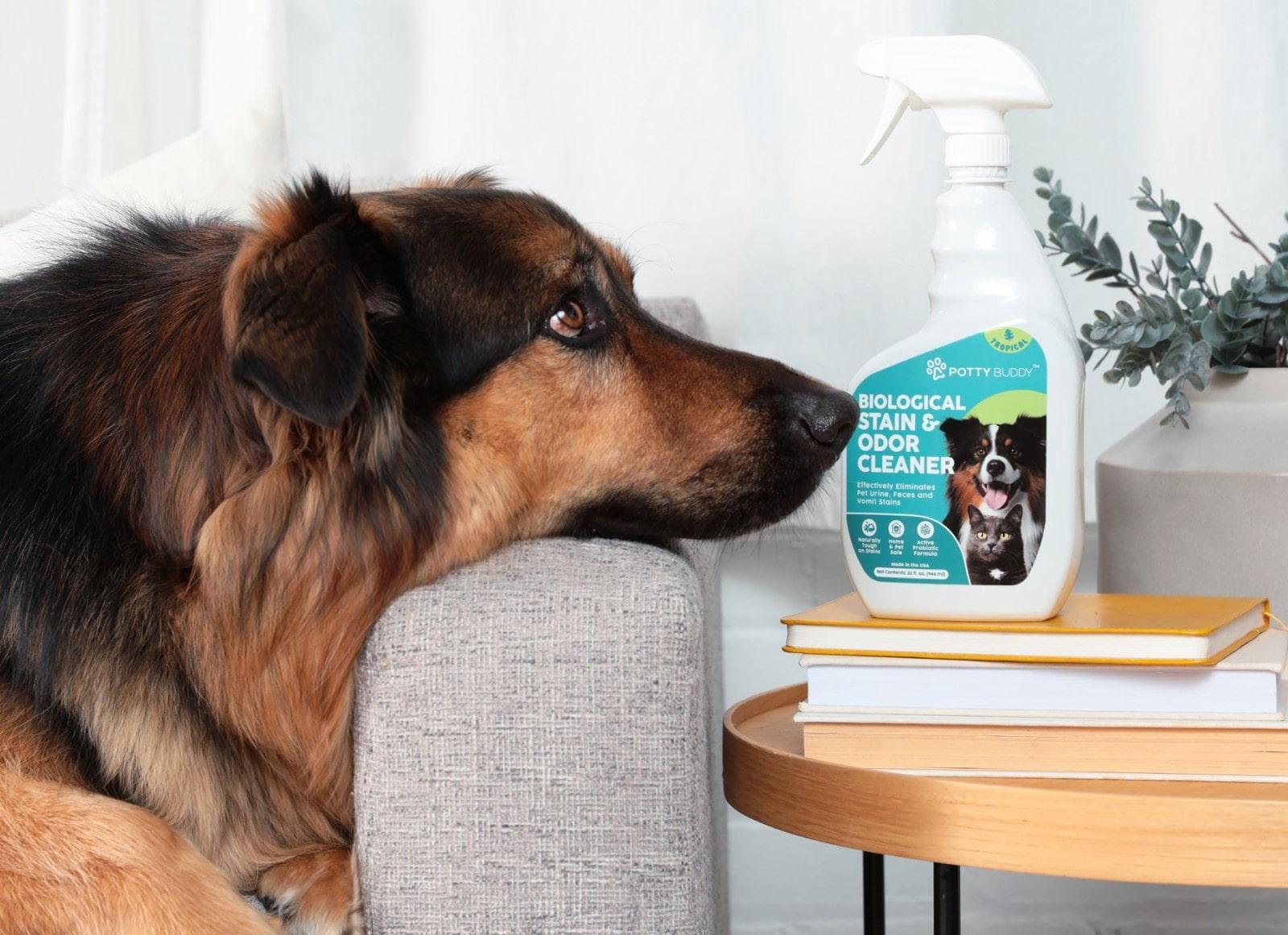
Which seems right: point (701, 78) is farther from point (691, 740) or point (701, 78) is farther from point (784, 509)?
point (691, 740)

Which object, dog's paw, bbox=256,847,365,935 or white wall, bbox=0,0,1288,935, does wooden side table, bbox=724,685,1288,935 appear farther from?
white wall, bbox=0,0,1288,935

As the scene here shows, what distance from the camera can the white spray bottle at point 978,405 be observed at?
94cm

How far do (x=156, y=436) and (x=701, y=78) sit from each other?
3.81 ft

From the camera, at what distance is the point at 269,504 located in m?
0.97

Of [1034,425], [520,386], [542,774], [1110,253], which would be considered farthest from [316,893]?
[1110,253]

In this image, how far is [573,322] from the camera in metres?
1.13

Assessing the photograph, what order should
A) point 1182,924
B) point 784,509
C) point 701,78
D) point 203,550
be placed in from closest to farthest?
point 203,550
point 784,509
point 701,78
point 1182,924

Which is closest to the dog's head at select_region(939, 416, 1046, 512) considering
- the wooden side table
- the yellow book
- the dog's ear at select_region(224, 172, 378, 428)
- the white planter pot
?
the yellow book

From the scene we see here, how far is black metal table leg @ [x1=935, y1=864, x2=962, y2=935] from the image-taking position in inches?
36.4

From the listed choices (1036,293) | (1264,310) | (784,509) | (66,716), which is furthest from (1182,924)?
(66,716)

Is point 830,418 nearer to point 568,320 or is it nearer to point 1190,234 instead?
point 568,320

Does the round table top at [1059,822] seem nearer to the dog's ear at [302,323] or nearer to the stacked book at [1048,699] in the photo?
the stacked book at [1048,699]

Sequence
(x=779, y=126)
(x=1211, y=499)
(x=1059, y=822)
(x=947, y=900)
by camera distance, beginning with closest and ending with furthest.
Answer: (x=1059, y=822)
(x=947, y=900)
(x=1211, y=499)
(x=779, y=126)

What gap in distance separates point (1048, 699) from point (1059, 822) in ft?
0.38
